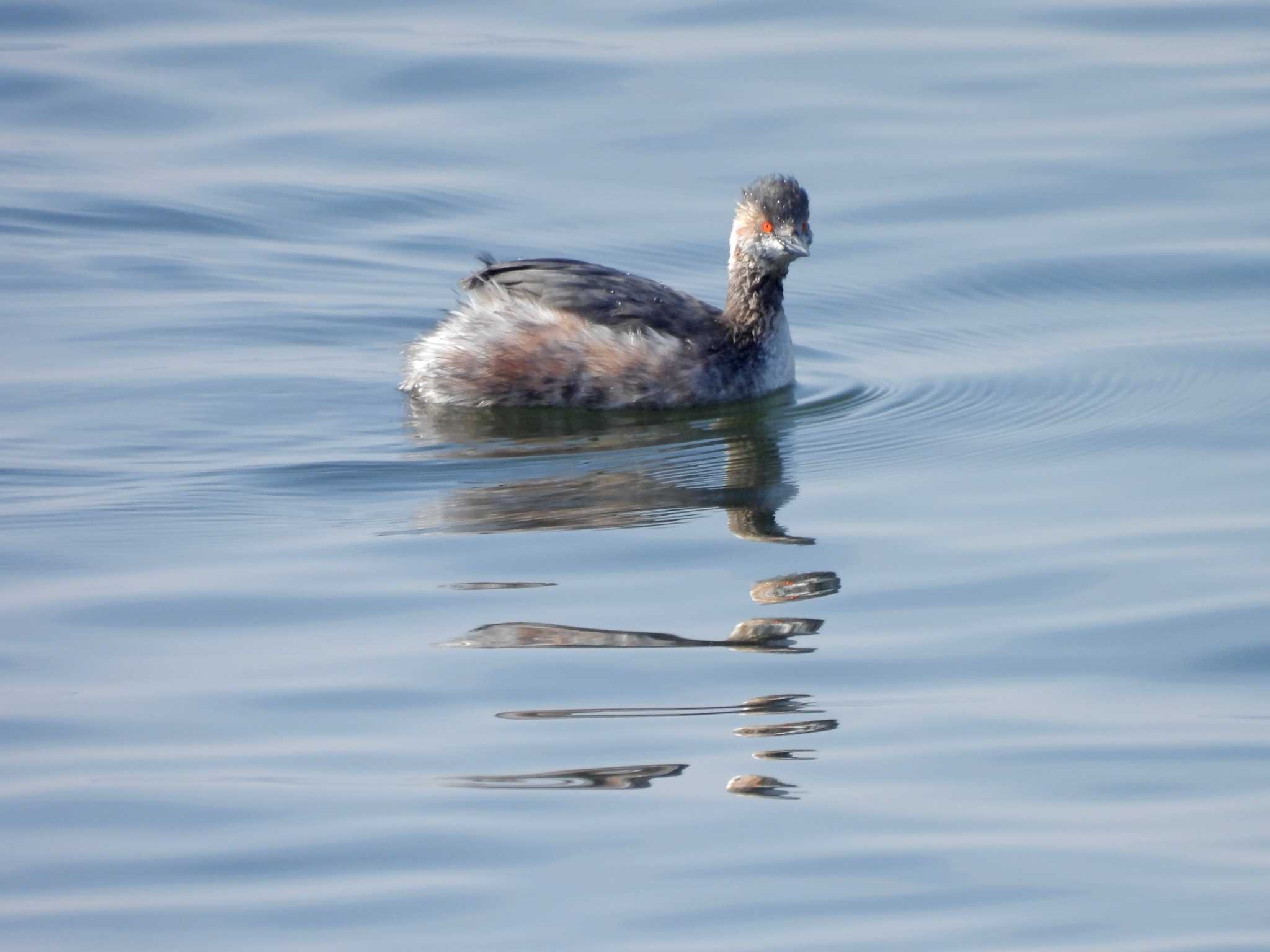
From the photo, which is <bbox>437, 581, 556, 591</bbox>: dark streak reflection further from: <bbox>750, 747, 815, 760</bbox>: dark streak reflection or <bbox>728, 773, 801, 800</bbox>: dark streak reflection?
<bbox>728, 773, 801, 800</bbox>: dark streak reflection

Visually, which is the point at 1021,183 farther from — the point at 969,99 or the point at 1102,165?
the point at 969,99

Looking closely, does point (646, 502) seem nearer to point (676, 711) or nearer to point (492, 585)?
point (492, 585)

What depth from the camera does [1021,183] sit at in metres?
13.5

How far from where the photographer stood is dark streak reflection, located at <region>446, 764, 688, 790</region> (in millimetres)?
5984

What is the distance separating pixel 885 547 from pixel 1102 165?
20.9 ft

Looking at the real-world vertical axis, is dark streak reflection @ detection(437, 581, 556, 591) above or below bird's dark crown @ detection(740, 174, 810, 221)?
below

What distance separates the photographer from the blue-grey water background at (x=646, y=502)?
18.2 ft

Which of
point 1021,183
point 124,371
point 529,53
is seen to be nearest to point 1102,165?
point 1021,183

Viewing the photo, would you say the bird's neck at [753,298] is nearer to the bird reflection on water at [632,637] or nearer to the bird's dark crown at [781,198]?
the bird's dark crown at [781,198]

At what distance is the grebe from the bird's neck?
1 cm

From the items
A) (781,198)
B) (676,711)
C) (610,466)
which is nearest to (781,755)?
(676,711)

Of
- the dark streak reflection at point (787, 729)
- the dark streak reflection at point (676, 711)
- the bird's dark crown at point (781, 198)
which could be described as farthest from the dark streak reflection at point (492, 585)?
the bird's dark crown at point (781, 198)

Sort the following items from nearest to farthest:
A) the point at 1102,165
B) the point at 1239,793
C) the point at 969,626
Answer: the point at 1239,793, the point at 969,626, the point at 1102,165

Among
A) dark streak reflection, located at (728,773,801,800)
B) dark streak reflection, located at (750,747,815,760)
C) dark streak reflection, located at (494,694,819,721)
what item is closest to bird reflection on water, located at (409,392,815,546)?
dark streak reflection, located at (494,694,819,721)
